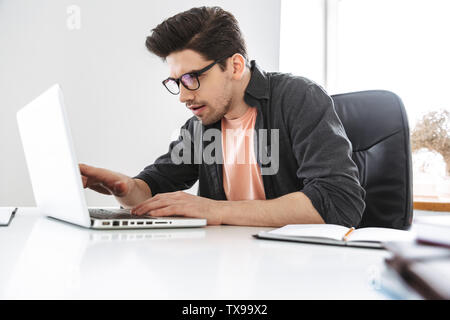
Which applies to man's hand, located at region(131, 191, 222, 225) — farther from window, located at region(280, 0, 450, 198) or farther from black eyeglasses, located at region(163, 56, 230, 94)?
window, located at region(280, 0, 450, 198)

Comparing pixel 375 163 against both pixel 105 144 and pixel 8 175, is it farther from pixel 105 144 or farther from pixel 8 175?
pixel 8 175

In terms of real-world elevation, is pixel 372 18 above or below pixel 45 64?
above

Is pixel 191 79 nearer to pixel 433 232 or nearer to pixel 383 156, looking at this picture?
pixel 383 156

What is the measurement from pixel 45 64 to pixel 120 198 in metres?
1.30

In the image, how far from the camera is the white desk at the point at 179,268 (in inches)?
15.6

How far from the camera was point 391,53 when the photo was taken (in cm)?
241

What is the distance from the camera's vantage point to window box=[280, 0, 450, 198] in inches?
85.7

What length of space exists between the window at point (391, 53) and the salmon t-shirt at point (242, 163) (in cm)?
125

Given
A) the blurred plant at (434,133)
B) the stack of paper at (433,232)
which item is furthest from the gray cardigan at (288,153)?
the blurred plant at (434,133)

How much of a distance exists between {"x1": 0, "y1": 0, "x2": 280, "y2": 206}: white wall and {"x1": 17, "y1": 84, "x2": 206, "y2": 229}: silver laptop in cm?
133

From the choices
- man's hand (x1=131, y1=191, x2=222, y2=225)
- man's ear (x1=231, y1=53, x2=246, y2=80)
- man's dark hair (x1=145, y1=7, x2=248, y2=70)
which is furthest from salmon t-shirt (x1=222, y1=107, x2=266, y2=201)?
man's hand (x1=131, y1=191, x2=222, y2=225)

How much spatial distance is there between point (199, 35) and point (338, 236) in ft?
3.00

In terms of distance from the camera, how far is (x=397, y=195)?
1.23 metres

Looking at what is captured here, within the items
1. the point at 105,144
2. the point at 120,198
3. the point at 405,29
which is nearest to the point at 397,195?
the point at 120,198
